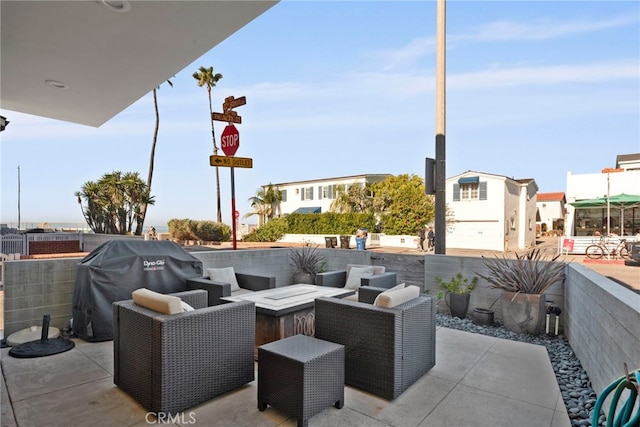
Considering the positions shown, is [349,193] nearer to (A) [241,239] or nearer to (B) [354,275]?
(A) [241,239]

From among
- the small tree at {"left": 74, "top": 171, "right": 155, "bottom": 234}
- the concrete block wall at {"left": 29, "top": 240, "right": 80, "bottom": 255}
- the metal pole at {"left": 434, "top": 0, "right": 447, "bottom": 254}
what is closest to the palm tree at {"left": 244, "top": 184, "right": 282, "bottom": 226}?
the small tree at {"left": 74, "top": 171, "right": 155, "bottom": 234}

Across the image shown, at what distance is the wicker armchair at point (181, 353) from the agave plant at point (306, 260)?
160 inches

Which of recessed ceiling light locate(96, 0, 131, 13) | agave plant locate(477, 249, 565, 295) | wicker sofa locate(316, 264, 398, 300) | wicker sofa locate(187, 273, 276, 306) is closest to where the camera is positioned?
recessed ceiling light locate(96, 0, 131, 13)

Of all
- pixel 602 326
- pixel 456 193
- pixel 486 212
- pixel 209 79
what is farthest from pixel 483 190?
pixel 209 79

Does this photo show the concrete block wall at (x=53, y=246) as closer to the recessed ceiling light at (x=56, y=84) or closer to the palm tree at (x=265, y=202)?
the recessed ceiling light at (x=56, y=84)

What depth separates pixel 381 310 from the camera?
8.58 ft

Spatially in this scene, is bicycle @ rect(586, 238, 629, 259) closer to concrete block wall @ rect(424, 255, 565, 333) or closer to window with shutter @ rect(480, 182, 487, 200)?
window with shutter @ rect(480, 182, 487, 200)

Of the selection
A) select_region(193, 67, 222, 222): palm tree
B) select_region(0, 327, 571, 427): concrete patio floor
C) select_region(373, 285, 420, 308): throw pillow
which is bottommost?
select_region(0, 327, 571, 427): concrete patio floor

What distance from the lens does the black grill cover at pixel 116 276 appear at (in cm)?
A: 377

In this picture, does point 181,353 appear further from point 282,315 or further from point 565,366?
point 565,366

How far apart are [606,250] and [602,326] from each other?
1271 cm

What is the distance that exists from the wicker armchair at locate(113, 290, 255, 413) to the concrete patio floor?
4.7 inches

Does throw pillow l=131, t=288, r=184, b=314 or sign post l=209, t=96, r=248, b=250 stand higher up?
sign post l=209, t=96, r=248, b=250

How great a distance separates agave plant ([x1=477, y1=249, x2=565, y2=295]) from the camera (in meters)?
4.34
